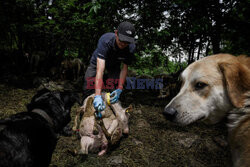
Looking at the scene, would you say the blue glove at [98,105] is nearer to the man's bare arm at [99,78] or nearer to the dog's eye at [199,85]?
the man's bare arm at [99,78]

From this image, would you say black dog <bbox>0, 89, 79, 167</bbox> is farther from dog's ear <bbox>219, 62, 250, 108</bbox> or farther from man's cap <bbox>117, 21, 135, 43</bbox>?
dog's ear <bbox>219, 62, 250, 108</bbox>

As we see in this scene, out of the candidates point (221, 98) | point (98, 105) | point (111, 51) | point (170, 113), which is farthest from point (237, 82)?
point (111, 51)

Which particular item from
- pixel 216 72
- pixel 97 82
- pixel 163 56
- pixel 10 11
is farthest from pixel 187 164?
pixel 10 11

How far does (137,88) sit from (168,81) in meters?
1.36

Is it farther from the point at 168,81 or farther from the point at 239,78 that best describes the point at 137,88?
the point at 239,78

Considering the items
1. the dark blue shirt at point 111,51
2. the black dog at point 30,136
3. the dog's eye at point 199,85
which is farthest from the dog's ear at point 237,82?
the black dog at point 30,136

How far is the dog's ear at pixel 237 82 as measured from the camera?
140cm

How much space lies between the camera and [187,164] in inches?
92.1

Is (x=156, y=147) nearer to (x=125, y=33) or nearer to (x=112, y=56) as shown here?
(x=112, y=56)

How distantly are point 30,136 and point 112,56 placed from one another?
6.77ft

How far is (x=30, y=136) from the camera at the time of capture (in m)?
1.97

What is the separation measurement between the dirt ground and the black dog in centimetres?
37

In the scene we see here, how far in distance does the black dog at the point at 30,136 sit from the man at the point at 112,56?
2.72 ft

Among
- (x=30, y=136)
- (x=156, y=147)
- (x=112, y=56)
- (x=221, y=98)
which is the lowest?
(x=156, y=147)
